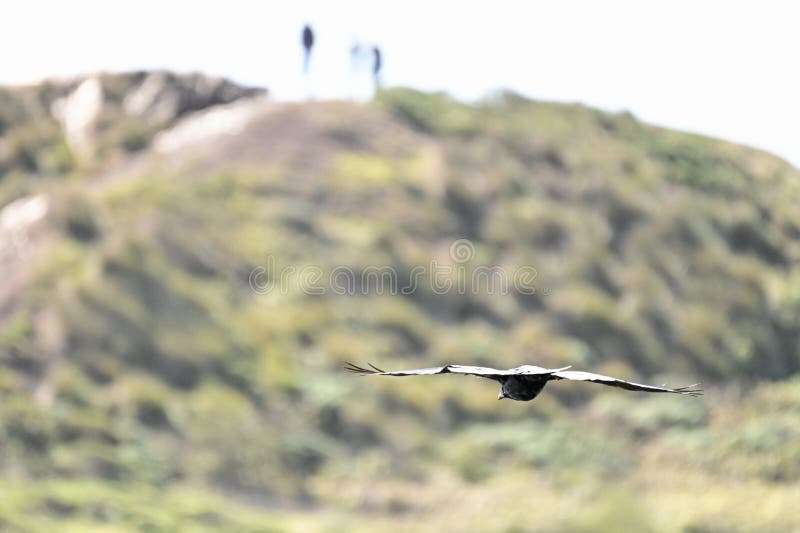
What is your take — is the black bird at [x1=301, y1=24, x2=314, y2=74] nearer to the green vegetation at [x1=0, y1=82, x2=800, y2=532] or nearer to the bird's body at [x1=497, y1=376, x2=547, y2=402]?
the green vegetation at [x1=0, y1=82, x2=800, y2=532]

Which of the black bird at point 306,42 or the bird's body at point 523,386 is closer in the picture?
the bird's body at point 523,386

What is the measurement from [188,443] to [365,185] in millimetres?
13467

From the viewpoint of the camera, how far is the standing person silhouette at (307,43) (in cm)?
4594

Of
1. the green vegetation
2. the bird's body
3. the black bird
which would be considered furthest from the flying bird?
the black bird

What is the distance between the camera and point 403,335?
33688mm

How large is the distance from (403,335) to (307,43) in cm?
1617

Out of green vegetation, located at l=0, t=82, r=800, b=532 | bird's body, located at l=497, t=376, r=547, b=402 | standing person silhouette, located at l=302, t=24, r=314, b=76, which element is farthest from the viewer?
standing person silhouette, located at l=302, t=24, r=314, b=76

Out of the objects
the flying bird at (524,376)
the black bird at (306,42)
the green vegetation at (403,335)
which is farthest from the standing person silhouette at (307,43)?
the flying bird at (524,376)

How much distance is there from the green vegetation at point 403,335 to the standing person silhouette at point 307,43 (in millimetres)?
3324

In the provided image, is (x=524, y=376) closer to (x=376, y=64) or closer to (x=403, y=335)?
(x=403, y=335)

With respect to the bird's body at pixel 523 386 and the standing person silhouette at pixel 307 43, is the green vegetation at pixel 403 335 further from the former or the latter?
the bird's body at pixel 523 386

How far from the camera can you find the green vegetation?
26688mm

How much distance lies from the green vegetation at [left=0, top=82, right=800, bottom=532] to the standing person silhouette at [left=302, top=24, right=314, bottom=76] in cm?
332

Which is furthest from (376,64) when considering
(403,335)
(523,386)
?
(523,386)
